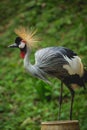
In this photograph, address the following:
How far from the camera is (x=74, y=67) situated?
235 inches

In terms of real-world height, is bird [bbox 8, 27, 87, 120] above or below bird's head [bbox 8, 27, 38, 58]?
below

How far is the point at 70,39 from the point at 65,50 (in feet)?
11.6

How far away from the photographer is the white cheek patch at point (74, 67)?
19.2 ft

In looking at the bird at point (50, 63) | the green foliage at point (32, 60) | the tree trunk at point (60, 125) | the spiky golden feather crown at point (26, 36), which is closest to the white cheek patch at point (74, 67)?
the bird at point (50, 63)

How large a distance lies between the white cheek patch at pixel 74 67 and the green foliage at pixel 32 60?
43.5 inches

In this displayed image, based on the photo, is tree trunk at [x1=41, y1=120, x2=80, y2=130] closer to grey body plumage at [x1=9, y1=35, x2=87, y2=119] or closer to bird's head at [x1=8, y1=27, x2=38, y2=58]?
grey body plumage at [x1=9, y1=35, x2=87, y2=119]

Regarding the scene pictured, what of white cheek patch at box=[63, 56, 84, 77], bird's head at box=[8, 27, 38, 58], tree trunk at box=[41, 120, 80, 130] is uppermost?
bird's head at box=[8, 27, 38, 58]

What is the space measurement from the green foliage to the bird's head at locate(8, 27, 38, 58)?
1465mm

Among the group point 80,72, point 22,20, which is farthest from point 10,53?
point 80,72

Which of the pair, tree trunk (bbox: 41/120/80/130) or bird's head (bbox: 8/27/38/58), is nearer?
tree trunk (bbox: 41/120/80/130)

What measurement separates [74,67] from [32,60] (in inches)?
129

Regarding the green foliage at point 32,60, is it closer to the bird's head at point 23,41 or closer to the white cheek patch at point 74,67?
the white cheek patch at point 74,67

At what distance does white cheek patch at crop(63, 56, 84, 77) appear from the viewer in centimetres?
586

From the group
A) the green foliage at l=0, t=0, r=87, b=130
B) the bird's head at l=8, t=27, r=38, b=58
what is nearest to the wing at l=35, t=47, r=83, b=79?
the bird's head at l=8, t=27, r=38, b=58
